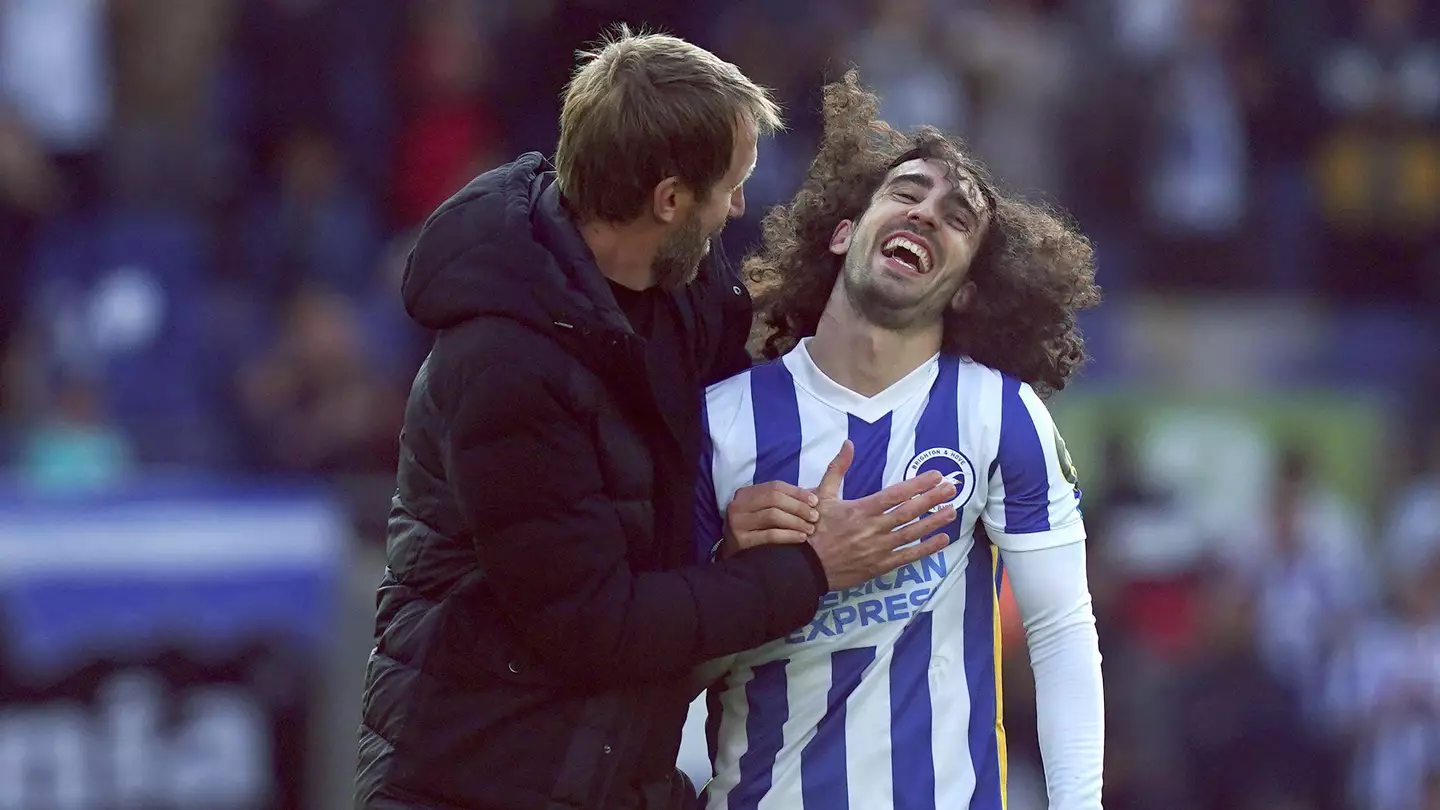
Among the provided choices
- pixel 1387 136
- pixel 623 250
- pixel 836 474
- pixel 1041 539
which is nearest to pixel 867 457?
pixel 836 474

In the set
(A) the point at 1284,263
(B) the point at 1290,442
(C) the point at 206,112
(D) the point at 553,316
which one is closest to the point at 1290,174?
(A) the point at 1284,263

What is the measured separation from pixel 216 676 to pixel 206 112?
298 cm

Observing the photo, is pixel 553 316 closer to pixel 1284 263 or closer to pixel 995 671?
pixel 995 671

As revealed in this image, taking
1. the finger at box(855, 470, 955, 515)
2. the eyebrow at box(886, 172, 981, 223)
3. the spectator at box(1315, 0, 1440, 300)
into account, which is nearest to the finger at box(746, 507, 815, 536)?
the finger at box(855, 470, 955, 515)

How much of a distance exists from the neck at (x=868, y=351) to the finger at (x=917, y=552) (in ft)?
1.08

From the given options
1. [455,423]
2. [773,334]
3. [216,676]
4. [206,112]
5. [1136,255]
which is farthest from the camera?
[1136,255]

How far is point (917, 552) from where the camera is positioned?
3.52m

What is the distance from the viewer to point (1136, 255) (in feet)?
32.2

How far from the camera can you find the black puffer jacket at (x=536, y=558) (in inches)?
127

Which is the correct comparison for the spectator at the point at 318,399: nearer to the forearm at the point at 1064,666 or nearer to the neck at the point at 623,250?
the neck at the point at 623,250

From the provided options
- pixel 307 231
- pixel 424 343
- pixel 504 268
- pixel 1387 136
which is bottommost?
pixel 504 268

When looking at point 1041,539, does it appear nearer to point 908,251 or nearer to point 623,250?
point 908,251

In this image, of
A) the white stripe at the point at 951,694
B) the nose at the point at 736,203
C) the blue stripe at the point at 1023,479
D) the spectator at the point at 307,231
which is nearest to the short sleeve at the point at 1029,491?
the blue stripe at the point at 1023,479

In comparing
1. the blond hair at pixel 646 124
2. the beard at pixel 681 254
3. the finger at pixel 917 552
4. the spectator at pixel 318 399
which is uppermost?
the spectator at pixel 318 399
